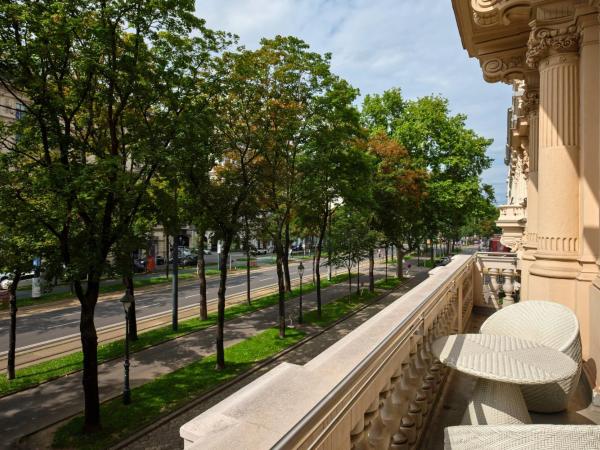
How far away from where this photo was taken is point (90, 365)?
9914mm

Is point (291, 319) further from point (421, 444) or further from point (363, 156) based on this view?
point (421, 444)

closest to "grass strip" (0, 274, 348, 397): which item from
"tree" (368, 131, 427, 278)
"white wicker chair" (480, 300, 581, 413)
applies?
"tree" (368, 131, 427, 278)

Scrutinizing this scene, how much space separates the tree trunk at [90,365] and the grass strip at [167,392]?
1.02 ft

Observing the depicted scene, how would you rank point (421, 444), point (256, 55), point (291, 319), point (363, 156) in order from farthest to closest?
point (363, 156), point (291, 319), point (256, 55), point (421, 444)

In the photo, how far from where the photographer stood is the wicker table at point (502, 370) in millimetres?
2680

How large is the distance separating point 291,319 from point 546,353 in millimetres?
17431

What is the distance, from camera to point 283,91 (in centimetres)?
1747

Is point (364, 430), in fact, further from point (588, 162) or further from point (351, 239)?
point (351, 239)

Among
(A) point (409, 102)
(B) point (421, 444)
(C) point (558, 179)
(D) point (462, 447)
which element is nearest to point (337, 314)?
(C) point (558, 179)

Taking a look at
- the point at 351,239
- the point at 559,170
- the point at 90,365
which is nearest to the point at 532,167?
the point at 559,170

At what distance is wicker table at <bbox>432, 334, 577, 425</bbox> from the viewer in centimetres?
268

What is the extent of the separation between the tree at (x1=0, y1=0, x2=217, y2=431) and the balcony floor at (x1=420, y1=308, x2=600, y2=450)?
8.20 meters

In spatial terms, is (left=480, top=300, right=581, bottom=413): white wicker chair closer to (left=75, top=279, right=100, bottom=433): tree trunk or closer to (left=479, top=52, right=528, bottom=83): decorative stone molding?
(left=479, top=52, right=528, bottom=83): decorative stone molding

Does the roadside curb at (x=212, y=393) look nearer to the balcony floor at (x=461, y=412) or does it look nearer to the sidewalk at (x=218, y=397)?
the sidewalk at (x=218, y=397)
